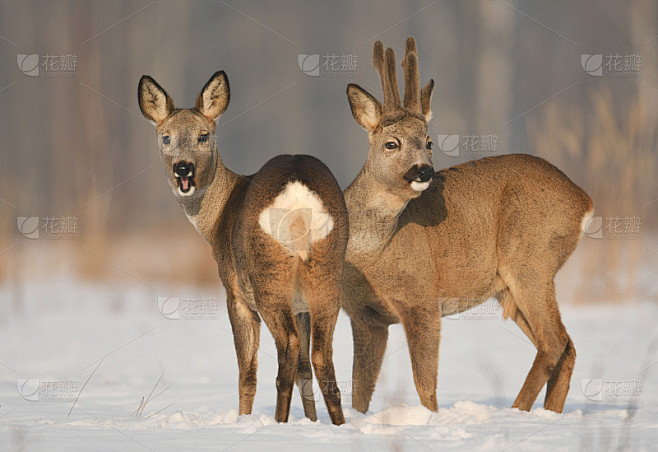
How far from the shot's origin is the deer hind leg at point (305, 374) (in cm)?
795

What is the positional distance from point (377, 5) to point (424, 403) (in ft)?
78.7

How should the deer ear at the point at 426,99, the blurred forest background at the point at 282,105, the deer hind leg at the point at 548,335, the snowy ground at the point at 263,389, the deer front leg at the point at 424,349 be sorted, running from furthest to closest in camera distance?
the blurred forest background at the point at 282,105
the deer hind leg at the point at 548,335
the deer ear at the point at 426,99
the deer front leg at the point at 424,349
the snowy ground at the point at 263,389

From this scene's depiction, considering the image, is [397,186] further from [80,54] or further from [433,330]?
[80,54]

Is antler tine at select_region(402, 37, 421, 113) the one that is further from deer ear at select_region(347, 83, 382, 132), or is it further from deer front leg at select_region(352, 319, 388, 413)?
deer front leg at select_region(352, 319, 388, 413)

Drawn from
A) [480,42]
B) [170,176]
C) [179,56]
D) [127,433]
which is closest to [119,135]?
[179,56]

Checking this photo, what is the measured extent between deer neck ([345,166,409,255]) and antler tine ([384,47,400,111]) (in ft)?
1.85

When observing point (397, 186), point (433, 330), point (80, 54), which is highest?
point (80, 54)

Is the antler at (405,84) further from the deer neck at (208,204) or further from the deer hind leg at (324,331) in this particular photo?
the deer hind leg at (324,331)

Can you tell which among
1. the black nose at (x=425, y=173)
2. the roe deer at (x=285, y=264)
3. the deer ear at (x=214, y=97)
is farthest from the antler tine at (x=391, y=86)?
the deer ear at (x=214, y=97)

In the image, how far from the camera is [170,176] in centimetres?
841

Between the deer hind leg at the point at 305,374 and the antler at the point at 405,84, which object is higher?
the antler at the point at 405,84

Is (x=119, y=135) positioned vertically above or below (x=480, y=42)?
below

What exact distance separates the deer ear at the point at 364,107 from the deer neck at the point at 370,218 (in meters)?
0.38

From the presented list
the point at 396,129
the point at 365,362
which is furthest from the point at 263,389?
the point at 396,129
